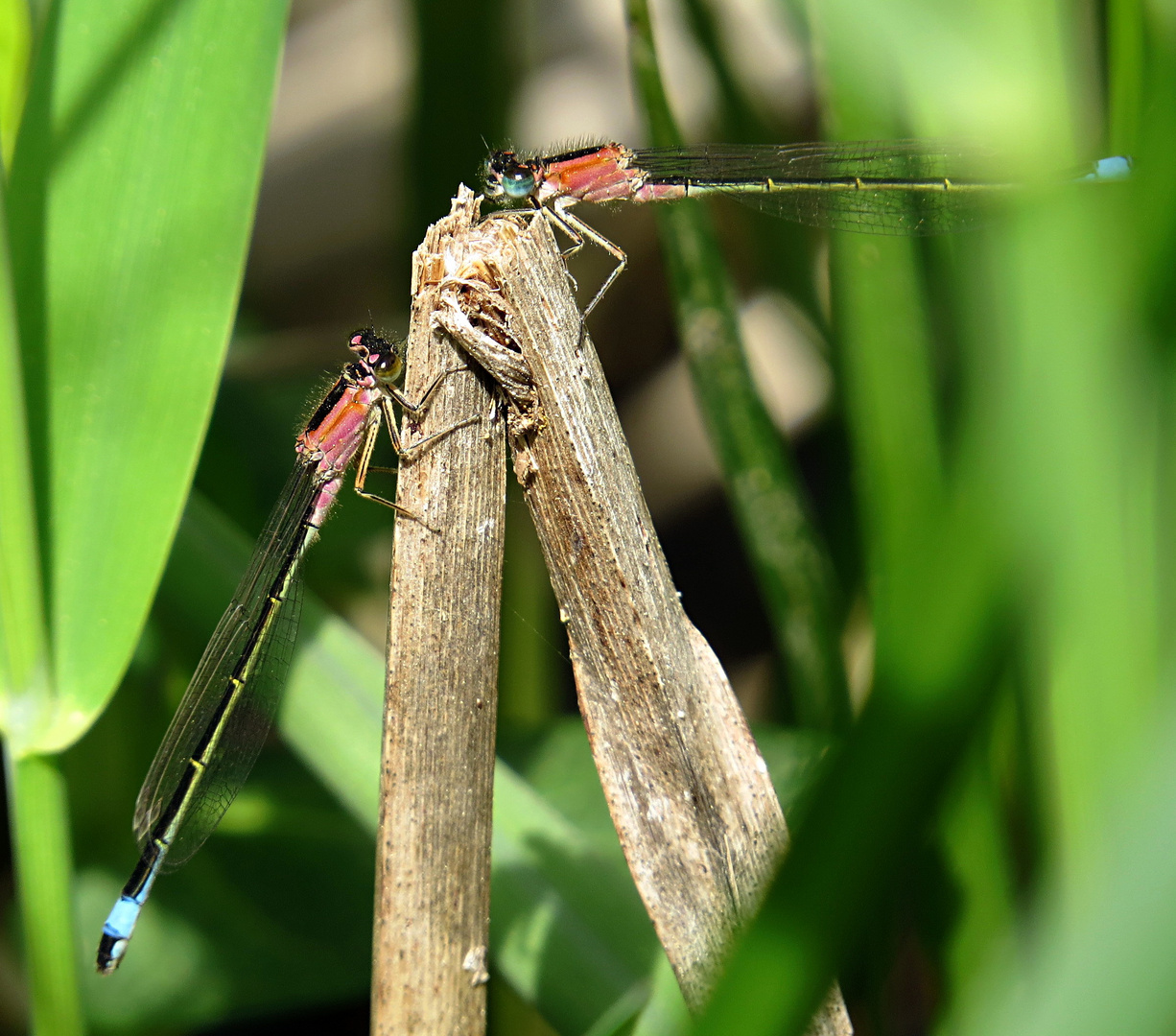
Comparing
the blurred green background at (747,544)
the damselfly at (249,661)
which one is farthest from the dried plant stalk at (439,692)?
the damselfly at (249,661)

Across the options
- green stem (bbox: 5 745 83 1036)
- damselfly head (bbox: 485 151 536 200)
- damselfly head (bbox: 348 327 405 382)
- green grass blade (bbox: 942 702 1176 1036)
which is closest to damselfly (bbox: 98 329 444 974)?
damselfly head (bbox: 348 327 405 382)

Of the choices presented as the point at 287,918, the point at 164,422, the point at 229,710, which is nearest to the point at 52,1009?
the point at 229,710

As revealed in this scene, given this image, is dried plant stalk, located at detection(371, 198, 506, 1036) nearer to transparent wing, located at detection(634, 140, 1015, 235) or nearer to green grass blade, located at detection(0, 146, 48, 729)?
green grass blade, located at detection(0, 146, 48, 729)

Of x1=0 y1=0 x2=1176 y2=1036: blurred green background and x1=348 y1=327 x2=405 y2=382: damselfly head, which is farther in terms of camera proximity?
x1=348 y1=327 x2=405 y2=382: damselfly head

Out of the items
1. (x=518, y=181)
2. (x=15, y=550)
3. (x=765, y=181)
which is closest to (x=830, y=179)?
(x=765, y=181)

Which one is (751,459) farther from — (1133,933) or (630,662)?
(1133,933)

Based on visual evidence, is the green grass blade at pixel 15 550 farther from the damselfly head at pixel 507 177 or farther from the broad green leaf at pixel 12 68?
the damselfly head at pixel 507 177

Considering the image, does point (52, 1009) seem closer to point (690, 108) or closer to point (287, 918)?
point (287, 918)
